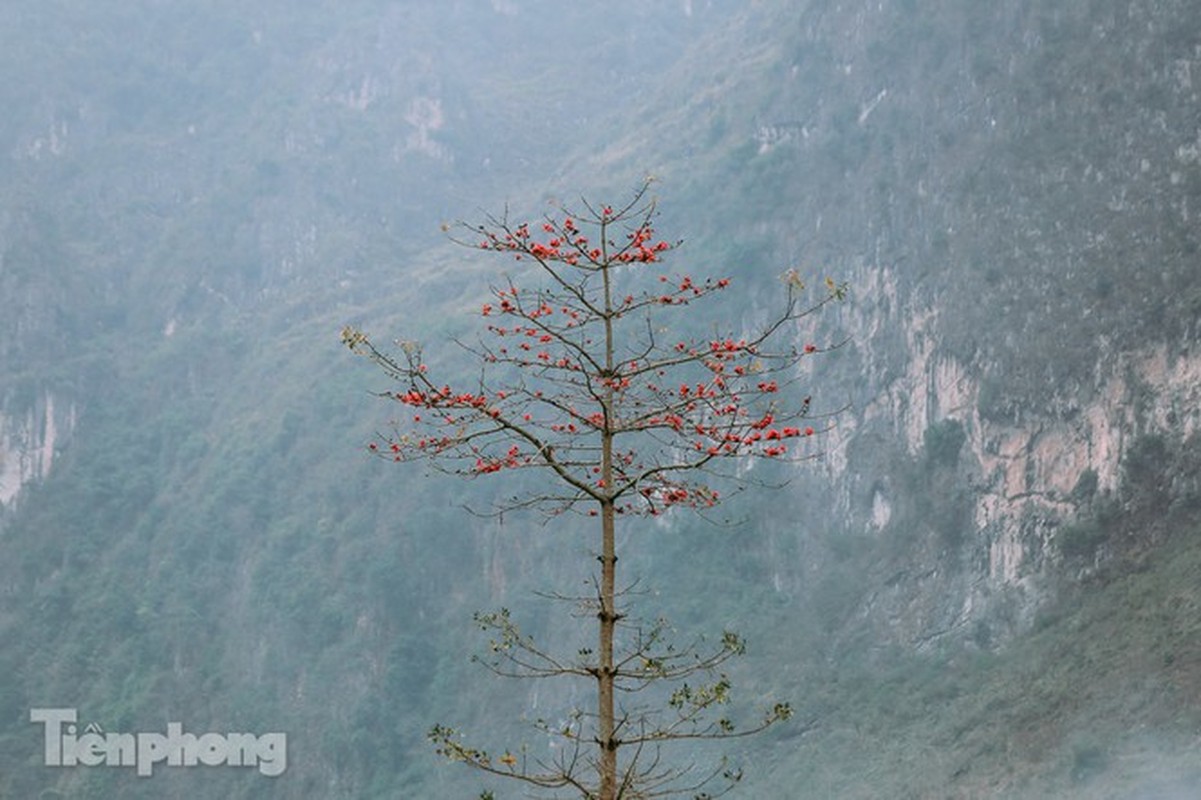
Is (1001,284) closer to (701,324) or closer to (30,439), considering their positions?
(701,324)

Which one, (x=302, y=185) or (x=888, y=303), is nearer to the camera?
(x=888, y=303)

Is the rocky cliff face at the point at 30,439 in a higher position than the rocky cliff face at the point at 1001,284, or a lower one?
higher

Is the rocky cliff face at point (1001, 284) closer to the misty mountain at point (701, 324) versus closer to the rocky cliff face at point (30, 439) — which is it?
the misty mountain at point (701, 324)

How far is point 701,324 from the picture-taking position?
106m

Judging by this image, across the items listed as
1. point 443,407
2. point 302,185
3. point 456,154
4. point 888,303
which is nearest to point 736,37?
point 456,154

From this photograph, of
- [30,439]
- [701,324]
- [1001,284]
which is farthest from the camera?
[30,439]

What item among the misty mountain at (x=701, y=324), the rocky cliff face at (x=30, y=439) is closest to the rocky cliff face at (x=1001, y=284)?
the misty mountain at (x=701, y=324)

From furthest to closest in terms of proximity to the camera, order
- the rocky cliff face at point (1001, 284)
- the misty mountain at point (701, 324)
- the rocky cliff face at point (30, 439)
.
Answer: the rocky cliff face at point (30, 439), the rocky cliff face at point (1001, 284), the misty mountain at point (701, 324)

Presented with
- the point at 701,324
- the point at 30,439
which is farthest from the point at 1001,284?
the point at 30,439

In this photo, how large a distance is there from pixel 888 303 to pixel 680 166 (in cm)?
3295

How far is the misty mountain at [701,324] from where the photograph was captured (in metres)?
70.2

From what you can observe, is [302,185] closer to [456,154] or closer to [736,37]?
A: [456,154]

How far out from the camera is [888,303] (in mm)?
90938

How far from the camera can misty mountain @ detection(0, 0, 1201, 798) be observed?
2766 inches
